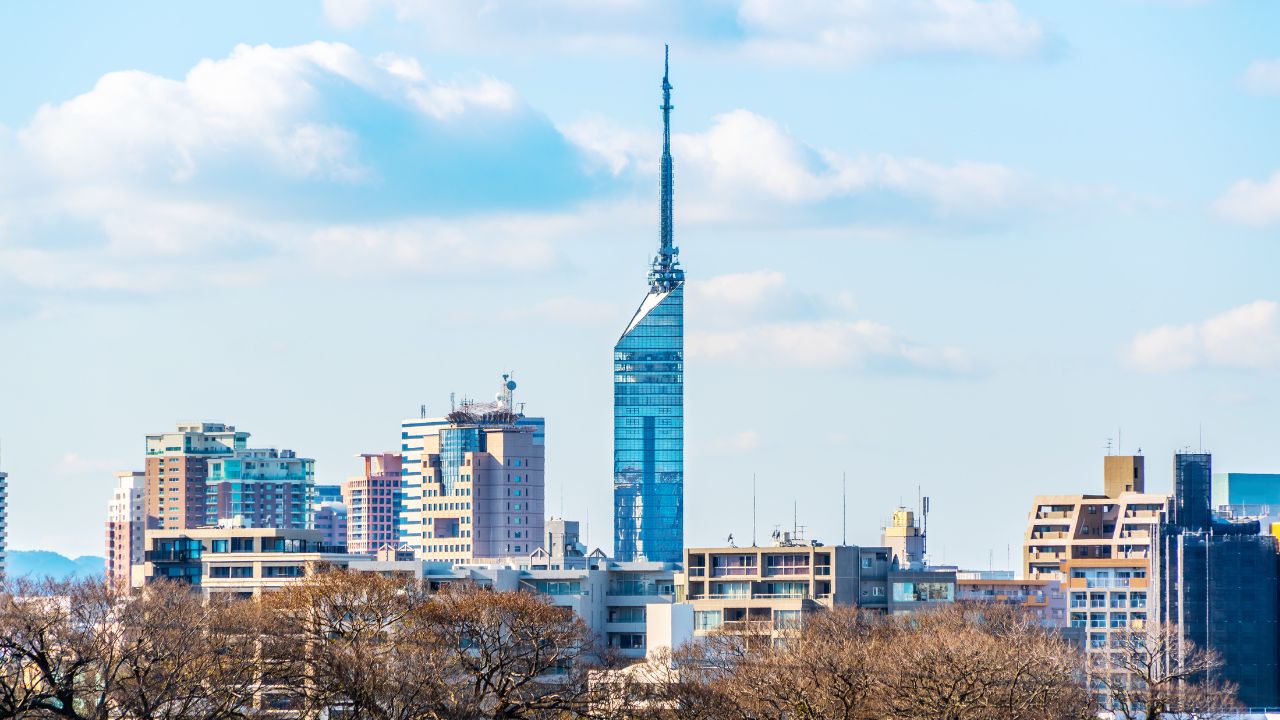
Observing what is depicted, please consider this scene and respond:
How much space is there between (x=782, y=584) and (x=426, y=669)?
69.9 meters

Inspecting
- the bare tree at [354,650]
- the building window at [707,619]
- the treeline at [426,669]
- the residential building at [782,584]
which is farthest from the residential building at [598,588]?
the treeline at [426,669]

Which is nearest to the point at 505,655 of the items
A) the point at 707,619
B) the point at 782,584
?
the point at 707,619

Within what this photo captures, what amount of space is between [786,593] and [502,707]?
242ft

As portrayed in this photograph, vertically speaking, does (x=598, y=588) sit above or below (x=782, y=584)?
below

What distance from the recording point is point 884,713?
377 ft

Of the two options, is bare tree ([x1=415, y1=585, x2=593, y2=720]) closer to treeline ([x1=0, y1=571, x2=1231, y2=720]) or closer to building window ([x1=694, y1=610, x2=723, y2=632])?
treeline ([x1=0, y1=571, x2=1231, y2=720])

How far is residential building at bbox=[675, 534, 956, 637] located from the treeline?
105ft

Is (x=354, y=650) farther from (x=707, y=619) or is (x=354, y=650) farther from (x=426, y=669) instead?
(x=707, y=619)

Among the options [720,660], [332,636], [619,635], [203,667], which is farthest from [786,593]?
[203,667]

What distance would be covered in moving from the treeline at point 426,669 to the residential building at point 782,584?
32030 mm

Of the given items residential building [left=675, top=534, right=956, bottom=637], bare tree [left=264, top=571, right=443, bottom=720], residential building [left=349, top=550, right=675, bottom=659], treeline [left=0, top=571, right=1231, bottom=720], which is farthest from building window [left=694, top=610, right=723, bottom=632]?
bare tree [left=264, top=571, right=443, bottom=720]

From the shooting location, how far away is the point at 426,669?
118 m

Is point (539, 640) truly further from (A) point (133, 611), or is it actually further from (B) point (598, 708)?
(A) point (133, 611)

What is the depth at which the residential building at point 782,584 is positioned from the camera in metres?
182
